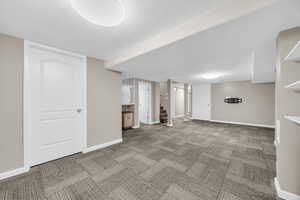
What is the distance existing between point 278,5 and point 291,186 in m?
1.95

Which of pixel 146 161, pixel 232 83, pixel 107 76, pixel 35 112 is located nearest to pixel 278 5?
pixel 146 161

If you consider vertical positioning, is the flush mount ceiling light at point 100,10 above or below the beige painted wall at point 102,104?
above

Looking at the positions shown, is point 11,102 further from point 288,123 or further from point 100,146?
point 288,123

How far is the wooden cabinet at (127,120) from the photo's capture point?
14.6ft

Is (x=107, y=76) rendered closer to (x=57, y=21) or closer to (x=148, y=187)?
(x=57, y=21)

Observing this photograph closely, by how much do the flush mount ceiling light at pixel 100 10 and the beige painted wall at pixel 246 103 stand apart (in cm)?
627

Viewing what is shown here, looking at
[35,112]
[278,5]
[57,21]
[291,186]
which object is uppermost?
[57,21]

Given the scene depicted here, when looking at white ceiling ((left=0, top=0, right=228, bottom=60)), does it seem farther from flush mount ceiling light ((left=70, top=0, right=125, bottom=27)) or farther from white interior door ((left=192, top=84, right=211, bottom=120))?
white interior door ((left=192, top=84, right=211, bottom=120))

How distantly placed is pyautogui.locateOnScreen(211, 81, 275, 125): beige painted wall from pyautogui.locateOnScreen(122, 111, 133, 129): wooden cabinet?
4522 mm

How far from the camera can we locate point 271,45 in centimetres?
172

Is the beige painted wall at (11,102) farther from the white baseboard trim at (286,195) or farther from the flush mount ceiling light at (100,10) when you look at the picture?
the white baseboard trim at (286,195)

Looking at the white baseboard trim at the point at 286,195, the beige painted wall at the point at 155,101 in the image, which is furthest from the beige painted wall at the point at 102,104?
the white baseboard trim at the point at 286,195

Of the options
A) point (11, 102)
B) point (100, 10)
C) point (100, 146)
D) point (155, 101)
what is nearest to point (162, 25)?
point (100, 10)

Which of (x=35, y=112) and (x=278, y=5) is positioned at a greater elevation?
(x=278, y=5)
